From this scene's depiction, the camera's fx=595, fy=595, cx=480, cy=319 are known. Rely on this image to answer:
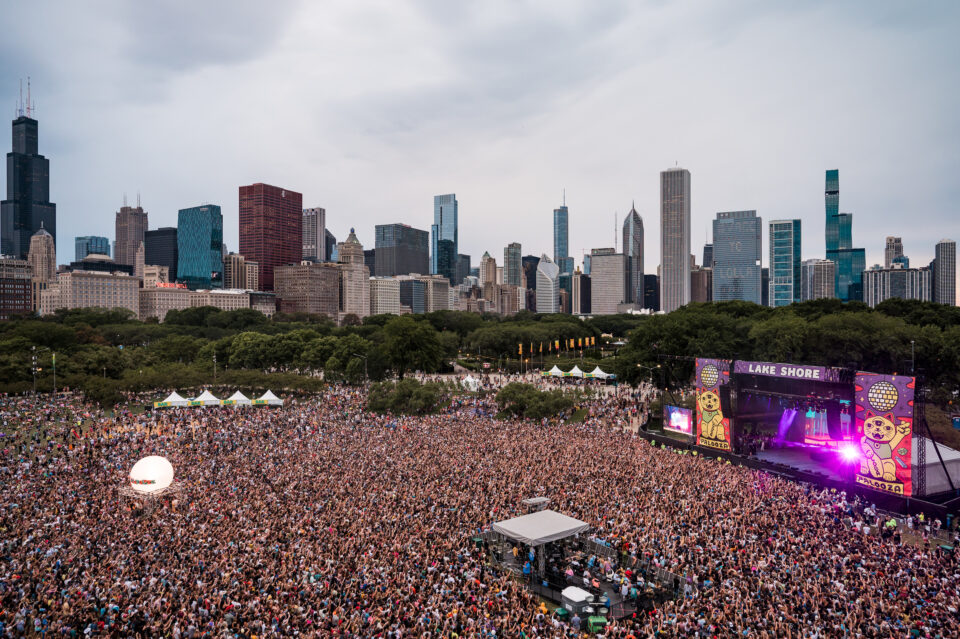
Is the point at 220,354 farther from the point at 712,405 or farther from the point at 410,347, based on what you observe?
the point at 712,405

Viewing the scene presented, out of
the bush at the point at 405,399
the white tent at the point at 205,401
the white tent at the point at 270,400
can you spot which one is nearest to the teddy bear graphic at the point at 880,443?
the bush at the point at 405,399

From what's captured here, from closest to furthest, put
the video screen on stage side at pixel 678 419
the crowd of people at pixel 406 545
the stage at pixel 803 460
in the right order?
the crowd of people at pixel 406 545
the stage at pixel 803 460
the video screen on stage side at pixel 678 419

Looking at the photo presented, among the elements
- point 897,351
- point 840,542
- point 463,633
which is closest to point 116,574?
point 463,633

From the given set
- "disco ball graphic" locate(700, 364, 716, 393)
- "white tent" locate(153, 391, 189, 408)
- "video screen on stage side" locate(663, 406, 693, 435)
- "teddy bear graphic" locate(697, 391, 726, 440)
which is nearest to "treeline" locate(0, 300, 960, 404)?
"video screen on stage side" locate(663, 406, 693, 435)

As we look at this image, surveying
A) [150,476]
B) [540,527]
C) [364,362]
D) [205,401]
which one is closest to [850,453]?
[540,527]

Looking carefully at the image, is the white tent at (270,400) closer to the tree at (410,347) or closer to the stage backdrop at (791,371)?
the tree at (410,347)
